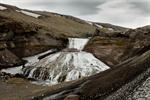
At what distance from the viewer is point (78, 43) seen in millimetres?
80062

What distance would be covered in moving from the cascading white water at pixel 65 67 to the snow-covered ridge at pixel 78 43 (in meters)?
5.74

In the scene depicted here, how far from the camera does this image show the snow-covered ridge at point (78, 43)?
255 feet

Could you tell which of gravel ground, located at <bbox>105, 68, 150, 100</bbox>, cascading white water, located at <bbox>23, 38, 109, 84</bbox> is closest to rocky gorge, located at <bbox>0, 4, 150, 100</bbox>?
cascading white water, located at <bbox>23, 38, 109, 84</bbox>

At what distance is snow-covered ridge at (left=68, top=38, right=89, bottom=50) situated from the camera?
77.8 m

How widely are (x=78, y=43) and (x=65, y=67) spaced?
1519 cm

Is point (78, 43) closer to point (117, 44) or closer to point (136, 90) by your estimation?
point (117, 44)

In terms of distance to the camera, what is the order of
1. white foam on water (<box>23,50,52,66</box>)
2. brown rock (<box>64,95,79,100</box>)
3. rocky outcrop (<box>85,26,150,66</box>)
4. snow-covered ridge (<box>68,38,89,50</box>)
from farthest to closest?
snow-covered ridge (<box>68,38,89,50</box>) < white foam on water (<box>23,50,52,66</box>) < rocky outcrop (<box>85,26,150,66</box>) < brown rock (<box>64,95,79,100</box>)

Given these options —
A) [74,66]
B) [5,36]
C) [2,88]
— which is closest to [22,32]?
[5,36]

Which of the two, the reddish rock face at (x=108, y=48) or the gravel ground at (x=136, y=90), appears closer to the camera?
the gravel ground at (x=136, y=90)

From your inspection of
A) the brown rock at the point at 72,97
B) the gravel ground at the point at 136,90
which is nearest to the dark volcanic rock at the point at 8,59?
the brown rock at the point at 72,97

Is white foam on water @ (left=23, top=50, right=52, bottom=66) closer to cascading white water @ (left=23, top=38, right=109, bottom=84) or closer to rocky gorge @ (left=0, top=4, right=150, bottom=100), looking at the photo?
rocky gorge @ (left=0, top=4, right=150, bottom=100)

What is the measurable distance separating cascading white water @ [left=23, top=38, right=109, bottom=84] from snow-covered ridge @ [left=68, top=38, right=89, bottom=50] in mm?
5742

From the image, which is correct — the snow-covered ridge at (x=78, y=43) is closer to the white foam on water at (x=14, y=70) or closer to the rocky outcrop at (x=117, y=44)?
the rocky outcrop at (x=117, y=44)

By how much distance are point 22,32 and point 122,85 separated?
5809 cm
